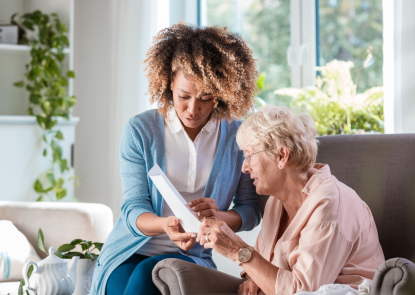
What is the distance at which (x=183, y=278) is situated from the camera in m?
1.23

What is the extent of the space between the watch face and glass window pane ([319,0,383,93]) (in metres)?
1.85

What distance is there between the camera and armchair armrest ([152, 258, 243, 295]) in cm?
123

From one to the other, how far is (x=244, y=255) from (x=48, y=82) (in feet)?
7.06

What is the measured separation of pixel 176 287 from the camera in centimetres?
123

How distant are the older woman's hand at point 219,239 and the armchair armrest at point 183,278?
0.35 ft

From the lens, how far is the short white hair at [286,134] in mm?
1260

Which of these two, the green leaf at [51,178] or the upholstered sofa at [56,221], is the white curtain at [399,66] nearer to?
the upholstered sofa at [56,221]

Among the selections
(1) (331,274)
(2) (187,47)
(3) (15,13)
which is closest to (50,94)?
(3) (15,13)

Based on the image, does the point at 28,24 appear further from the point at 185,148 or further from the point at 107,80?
the point at 185,148

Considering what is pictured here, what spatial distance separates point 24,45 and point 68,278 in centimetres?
196

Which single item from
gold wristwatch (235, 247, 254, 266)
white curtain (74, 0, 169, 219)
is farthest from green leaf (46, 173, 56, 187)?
gold wristwatch (235, 247, 254, 266)

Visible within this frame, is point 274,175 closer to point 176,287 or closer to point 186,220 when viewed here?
point 186,220

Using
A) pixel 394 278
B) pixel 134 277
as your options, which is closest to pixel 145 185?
pixel 134 277

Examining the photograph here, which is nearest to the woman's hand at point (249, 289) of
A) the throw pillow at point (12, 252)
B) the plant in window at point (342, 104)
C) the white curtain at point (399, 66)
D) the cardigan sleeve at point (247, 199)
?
the cardigan sleeve at point (247, 199)
